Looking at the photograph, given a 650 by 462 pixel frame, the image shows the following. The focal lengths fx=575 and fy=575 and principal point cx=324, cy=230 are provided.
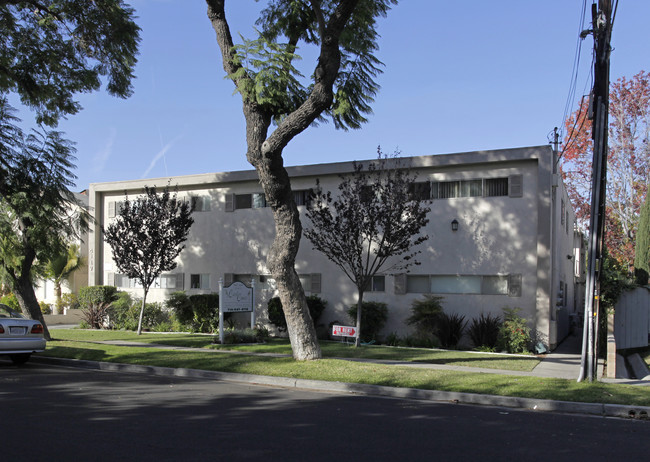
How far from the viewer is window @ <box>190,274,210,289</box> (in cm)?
2270

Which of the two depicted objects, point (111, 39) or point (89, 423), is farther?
point (111, 39)

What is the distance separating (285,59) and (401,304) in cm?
966

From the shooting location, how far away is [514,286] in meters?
17.2

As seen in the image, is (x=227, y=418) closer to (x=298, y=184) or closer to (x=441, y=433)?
(x=441, y=433)

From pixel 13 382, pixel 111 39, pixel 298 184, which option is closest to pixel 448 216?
pixel 298 184

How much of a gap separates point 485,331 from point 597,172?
779cm

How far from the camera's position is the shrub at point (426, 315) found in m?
17.8

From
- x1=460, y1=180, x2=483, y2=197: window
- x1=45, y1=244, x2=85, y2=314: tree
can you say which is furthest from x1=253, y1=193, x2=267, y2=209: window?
x1=45, y1=244, x2=85, y2=314: tree

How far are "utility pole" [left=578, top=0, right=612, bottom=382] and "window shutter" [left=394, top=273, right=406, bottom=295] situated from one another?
8.26 meters

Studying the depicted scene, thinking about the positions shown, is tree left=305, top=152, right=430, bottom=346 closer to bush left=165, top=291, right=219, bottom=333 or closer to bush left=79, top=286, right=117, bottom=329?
bush left=165, top=291, right=219, bottom=333

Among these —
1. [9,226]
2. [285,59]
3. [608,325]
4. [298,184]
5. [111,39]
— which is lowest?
[608,325]

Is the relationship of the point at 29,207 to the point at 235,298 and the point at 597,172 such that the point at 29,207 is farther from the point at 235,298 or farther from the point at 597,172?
the point at 597,172

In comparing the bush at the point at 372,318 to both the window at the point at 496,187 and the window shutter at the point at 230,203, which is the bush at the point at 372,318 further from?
the window shutter at the point at 230,203

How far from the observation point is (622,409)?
8734 mm
